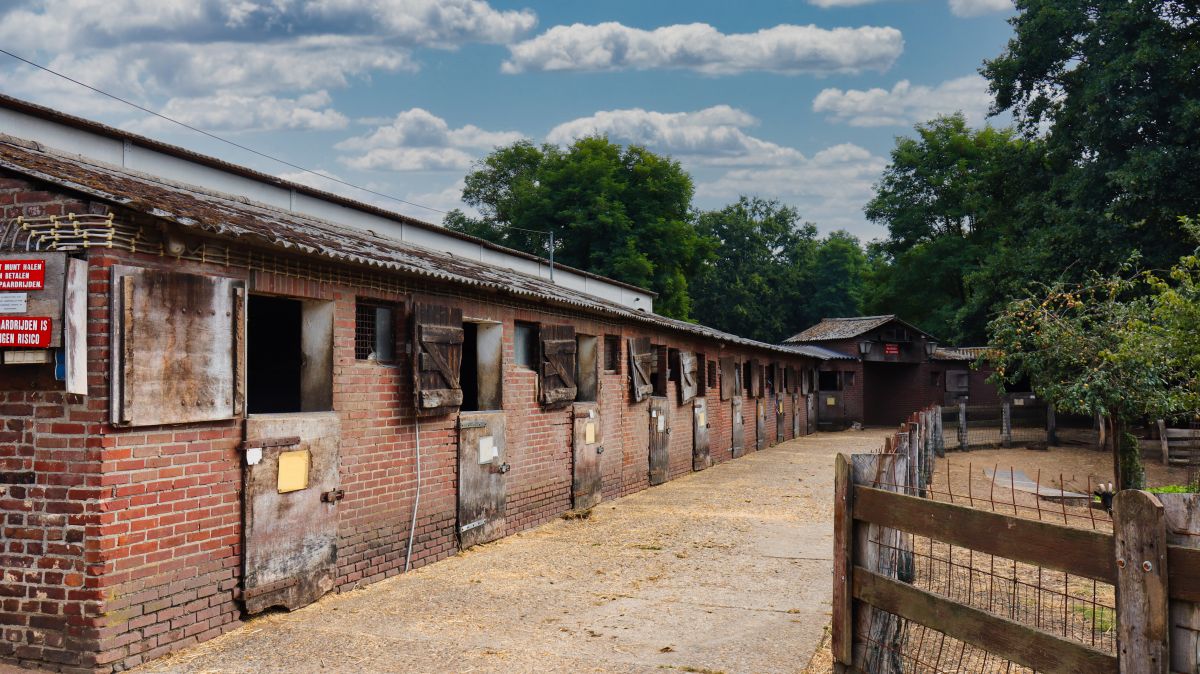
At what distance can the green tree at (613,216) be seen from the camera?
154 feet

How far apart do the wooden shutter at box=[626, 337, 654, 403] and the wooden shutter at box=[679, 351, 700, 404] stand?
6.53 feet

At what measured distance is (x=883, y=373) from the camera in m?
41.3

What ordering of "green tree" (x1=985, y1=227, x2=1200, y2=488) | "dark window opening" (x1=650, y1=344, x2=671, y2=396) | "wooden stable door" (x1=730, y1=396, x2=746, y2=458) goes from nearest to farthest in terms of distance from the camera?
"green tree" (x1=985, y1=227, x2=1200, y2=488) → "dark window opening" (x1=650, y1=344, x2=671, y2=396) → "wooden stable door" (x1=730, y1=396, x2=746, y2=458)

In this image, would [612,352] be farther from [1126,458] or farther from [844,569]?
[844,569]

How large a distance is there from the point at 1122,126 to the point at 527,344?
17660mm

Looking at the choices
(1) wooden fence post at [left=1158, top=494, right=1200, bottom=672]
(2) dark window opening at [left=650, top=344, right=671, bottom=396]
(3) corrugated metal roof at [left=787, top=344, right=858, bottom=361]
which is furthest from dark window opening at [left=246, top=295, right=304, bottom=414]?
(3) corrugated metal roof at [left=787, top=344, right=858, bottom=361]

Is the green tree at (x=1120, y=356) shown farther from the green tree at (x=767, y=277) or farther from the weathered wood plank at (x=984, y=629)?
the green tree at (x=767, y=277)

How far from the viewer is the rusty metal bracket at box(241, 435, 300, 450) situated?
6898mm

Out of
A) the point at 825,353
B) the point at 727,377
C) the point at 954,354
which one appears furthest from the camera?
the point at 954,354

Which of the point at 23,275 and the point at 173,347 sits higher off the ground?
the point at 23,275

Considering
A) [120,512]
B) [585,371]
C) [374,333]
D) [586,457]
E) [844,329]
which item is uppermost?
[844,329]

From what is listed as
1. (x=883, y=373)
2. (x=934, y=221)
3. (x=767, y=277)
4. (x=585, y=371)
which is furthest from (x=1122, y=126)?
(x=767, y=277)

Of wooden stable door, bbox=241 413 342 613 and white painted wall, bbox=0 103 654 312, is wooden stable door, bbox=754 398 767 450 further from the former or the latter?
wooden stable door, bbox=241 413 342 613

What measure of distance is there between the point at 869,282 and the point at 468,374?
4844 centimetres
